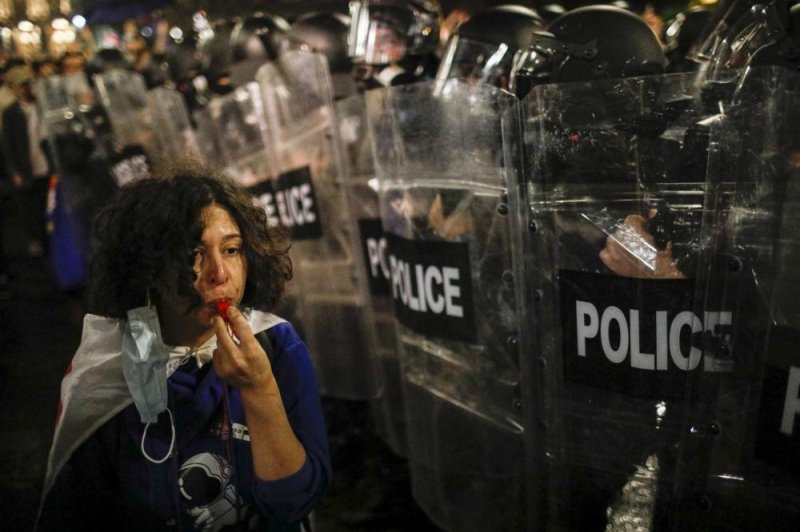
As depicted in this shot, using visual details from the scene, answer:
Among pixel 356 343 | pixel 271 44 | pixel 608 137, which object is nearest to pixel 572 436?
pixel 608 137

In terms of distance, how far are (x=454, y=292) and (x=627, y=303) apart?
69 centimetres

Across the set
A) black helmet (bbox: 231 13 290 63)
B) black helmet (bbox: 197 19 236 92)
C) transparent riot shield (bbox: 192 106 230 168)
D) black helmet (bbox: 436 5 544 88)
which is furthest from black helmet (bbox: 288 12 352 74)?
black helmet (bbox: 436 5 544 88)

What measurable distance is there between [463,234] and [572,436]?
0.75 m

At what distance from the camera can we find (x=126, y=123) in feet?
18.9

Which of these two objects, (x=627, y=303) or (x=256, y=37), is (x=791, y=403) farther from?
Result: (x=256, y=37)

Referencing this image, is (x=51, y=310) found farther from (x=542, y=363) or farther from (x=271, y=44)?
(x=542, y=363)

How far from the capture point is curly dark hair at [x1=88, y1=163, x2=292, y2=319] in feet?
4.67

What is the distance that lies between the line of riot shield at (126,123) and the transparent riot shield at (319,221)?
1.54 metres

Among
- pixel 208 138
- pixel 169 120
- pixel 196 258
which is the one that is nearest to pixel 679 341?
pixel 196 258

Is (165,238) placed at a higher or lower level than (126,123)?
lower

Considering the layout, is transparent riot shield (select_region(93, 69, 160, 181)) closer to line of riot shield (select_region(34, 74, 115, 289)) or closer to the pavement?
line of riot shield (select_region(34, 74, 115, 289))

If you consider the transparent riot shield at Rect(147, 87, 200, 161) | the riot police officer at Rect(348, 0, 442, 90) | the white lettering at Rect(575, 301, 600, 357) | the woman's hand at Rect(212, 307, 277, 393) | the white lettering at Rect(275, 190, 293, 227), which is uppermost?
the riot police officer at Rect(348, 0, 442, 90)

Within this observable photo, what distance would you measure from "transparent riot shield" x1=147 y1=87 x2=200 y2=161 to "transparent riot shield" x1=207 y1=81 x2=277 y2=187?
1.55ft

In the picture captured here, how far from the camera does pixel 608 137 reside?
6.73 ft
